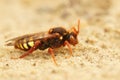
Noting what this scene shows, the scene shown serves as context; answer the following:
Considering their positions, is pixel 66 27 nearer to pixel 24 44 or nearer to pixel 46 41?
pixel 46 41

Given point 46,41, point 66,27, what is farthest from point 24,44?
point 66,27

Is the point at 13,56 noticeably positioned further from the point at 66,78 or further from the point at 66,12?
the point at 66,12

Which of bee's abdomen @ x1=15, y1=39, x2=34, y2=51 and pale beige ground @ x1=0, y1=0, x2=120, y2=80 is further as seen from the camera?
bee's abdomen @ x1=15, y1=39, x2=34, y2=51

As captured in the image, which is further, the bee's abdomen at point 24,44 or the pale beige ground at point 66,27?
the bee's abdomen at point 24,44

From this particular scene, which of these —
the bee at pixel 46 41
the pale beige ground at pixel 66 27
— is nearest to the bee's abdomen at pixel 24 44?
the bee at pixel 46 41

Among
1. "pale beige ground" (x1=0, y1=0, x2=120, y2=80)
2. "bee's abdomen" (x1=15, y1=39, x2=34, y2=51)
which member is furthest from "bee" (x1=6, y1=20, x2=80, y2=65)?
"pale beige ground" (x1=0, y1=0, x2=120, y2=80)

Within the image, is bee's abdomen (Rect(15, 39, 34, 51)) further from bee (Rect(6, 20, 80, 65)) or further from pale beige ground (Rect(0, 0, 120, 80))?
pale beige ground (Rect(0, 0, 120, 80))

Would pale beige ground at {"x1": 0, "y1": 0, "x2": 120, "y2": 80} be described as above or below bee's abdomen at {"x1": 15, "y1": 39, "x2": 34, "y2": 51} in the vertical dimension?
below

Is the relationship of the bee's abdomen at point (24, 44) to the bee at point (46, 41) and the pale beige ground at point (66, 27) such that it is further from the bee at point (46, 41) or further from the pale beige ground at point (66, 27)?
the pale beige ground at point (66, 27)
